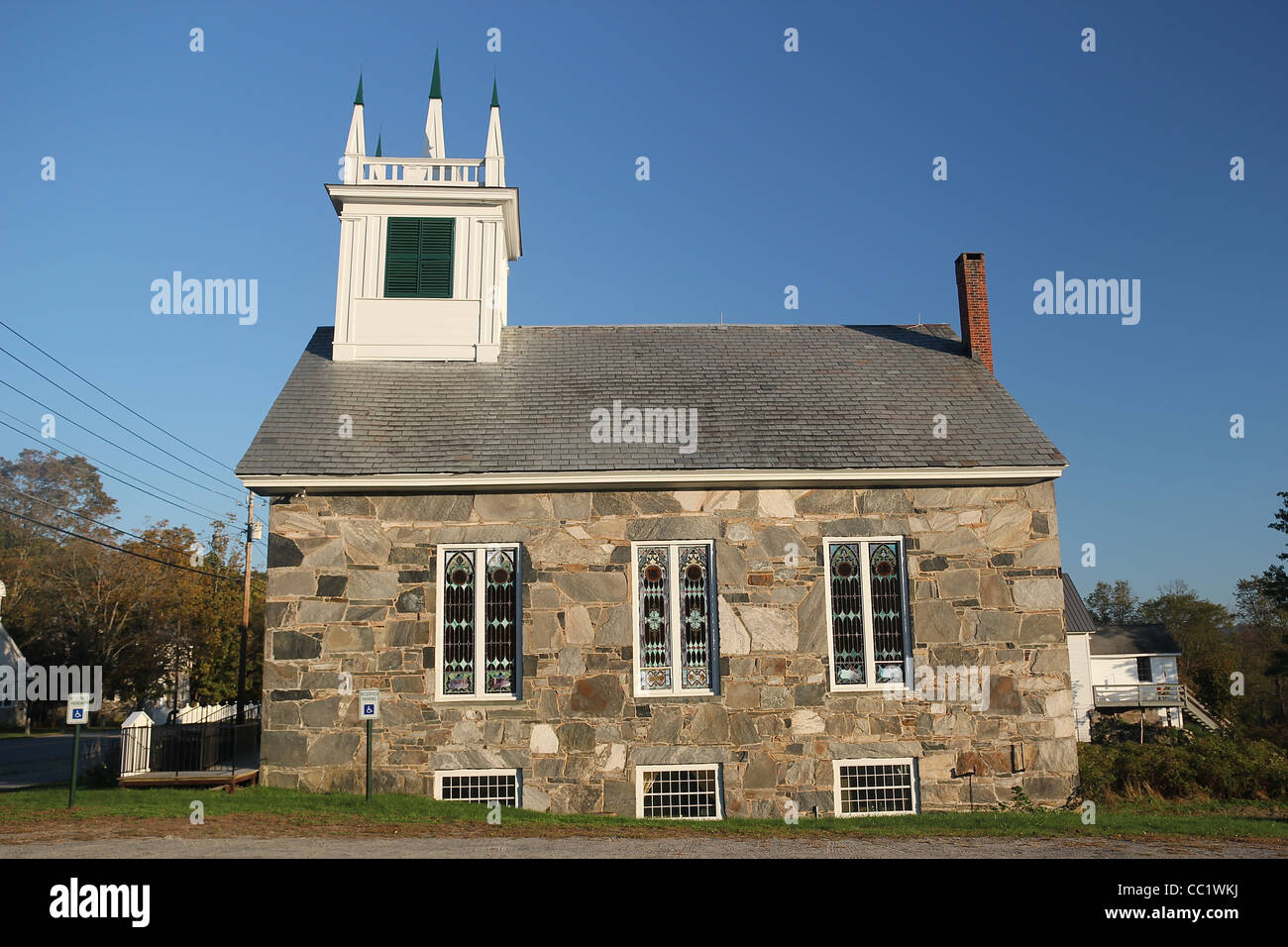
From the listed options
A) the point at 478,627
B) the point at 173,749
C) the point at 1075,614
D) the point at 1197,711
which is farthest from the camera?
the point at 1197,711

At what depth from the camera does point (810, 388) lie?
1714 centimetres

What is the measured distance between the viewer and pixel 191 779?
1405 centimetres

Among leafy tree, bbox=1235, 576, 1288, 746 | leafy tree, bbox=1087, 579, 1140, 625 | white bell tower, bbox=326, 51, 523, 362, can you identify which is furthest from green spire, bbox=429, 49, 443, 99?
leafy tree, bbox=1087, 579, 1140, 625

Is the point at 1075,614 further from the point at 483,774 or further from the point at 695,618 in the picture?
the point at 483,774

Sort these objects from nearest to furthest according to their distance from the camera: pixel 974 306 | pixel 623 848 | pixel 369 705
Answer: pixel 623 848 < pixel 369 705 < pixel 974 306

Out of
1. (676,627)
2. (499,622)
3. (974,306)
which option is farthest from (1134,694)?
(499,622)

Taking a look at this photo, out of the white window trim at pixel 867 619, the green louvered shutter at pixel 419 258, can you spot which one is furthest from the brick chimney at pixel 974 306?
the green louvered shutter at pixel 419 258

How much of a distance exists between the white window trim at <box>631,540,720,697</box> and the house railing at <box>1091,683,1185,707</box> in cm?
3929

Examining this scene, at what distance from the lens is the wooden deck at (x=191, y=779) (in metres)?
14.0

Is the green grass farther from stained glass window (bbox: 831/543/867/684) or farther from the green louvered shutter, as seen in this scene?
the green louvered shutter

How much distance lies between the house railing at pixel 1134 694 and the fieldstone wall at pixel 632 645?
121 feet

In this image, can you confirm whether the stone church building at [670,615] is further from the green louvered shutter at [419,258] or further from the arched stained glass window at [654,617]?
the green louvered shutter at [419,258]

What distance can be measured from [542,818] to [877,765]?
522 cm

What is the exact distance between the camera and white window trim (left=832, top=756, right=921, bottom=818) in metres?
13.9
